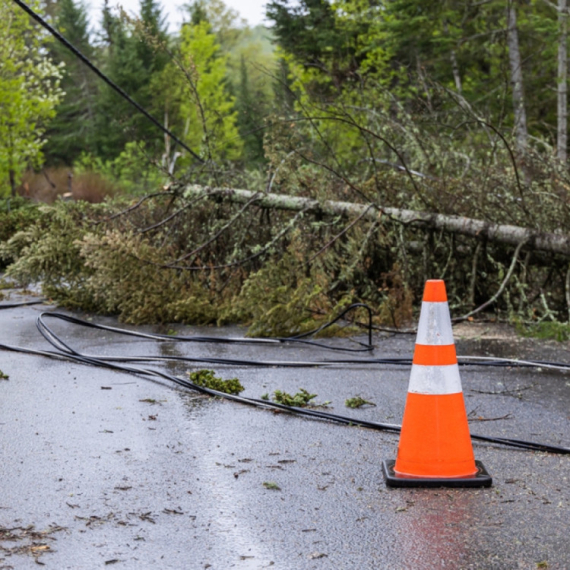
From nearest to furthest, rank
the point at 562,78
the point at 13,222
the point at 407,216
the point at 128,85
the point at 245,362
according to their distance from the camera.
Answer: the point at 245,362, the point at 407,216, the point at 13,222, the point at 562,78, the point at 128,85

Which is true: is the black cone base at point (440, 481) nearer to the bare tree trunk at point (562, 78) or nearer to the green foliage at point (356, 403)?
the green foliage at point (356, 403)

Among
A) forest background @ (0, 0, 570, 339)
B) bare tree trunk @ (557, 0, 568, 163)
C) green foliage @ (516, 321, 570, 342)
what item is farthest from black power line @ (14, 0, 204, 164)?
bare tree trunk @ (557, 0, 568, 163)

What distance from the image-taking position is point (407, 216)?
28.4 ft

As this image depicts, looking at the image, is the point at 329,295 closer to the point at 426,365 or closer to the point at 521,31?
the point at 426,365

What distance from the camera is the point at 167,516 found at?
3137 mm

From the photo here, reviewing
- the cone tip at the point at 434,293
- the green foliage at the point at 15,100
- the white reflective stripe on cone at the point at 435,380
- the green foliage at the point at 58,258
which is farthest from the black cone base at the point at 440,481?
the green foliage at the point at 15,100

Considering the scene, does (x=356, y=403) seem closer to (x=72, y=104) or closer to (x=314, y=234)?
(x=314, y=234)

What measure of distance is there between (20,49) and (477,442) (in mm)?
22715

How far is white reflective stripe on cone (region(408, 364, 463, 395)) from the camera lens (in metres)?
3.72

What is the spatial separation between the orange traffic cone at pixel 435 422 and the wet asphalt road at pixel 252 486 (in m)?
0.09

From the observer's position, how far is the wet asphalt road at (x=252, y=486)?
2797 millimetres

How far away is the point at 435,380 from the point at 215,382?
208cm

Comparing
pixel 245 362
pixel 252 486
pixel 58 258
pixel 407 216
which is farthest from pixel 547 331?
pixel 58 258

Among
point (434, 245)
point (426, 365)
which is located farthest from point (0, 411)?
point (434, 245)
